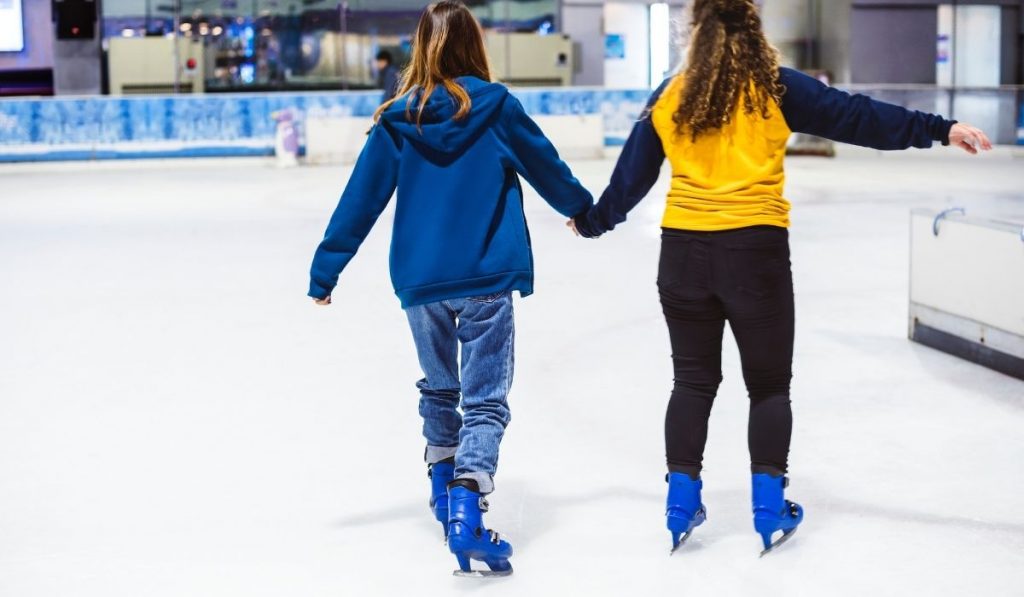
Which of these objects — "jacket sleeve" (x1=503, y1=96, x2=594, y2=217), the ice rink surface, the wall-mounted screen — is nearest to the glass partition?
the wall-mounted screen

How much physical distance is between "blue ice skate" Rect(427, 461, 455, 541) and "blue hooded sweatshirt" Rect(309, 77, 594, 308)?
41 centimetres

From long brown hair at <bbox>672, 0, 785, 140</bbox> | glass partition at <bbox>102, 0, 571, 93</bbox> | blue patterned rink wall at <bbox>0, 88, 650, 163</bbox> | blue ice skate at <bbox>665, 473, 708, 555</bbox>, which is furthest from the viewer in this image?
glass partition at <bbox>102, 0, 571, 93</bbox>

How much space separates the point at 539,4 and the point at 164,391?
17328 millimetres

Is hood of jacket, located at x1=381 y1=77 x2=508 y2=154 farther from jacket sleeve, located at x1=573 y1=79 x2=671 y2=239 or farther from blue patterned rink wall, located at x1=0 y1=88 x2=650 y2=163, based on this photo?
blue patterned rink wall, located at x1=0 y1=88 x2=650 y2=163

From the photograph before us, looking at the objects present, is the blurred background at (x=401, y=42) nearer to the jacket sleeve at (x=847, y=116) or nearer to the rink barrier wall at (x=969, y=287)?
the rink barrier wall at (x=969, y=287)

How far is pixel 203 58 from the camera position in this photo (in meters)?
20.4

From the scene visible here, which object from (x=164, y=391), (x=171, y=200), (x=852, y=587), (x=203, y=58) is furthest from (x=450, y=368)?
(x=203, y=58)

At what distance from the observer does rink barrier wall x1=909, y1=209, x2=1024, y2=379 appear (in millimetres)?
4680

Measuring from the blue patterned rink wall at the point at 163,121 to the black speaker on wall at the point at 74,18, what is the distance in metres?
4.01

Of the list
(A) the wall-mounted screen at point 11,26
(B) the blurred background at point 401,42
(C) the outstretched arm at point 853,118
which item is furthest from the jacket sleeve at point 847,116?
(A) the wall-mounted screen at point 11,26

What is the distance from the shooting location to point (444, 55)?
110 inches

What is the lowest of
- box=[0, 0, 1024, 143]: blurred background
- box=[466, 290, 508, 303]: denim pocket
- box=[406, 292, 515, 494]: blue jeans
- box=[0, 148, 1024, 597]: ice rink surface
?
box=[0, 148, 1024, 597]: ice rink surface

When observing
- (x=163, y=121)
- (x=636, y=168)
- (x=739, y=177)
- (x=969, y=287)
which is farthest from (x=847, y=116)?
(x=163, y=121)

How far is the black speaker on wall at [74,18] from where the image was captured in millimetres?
20078
